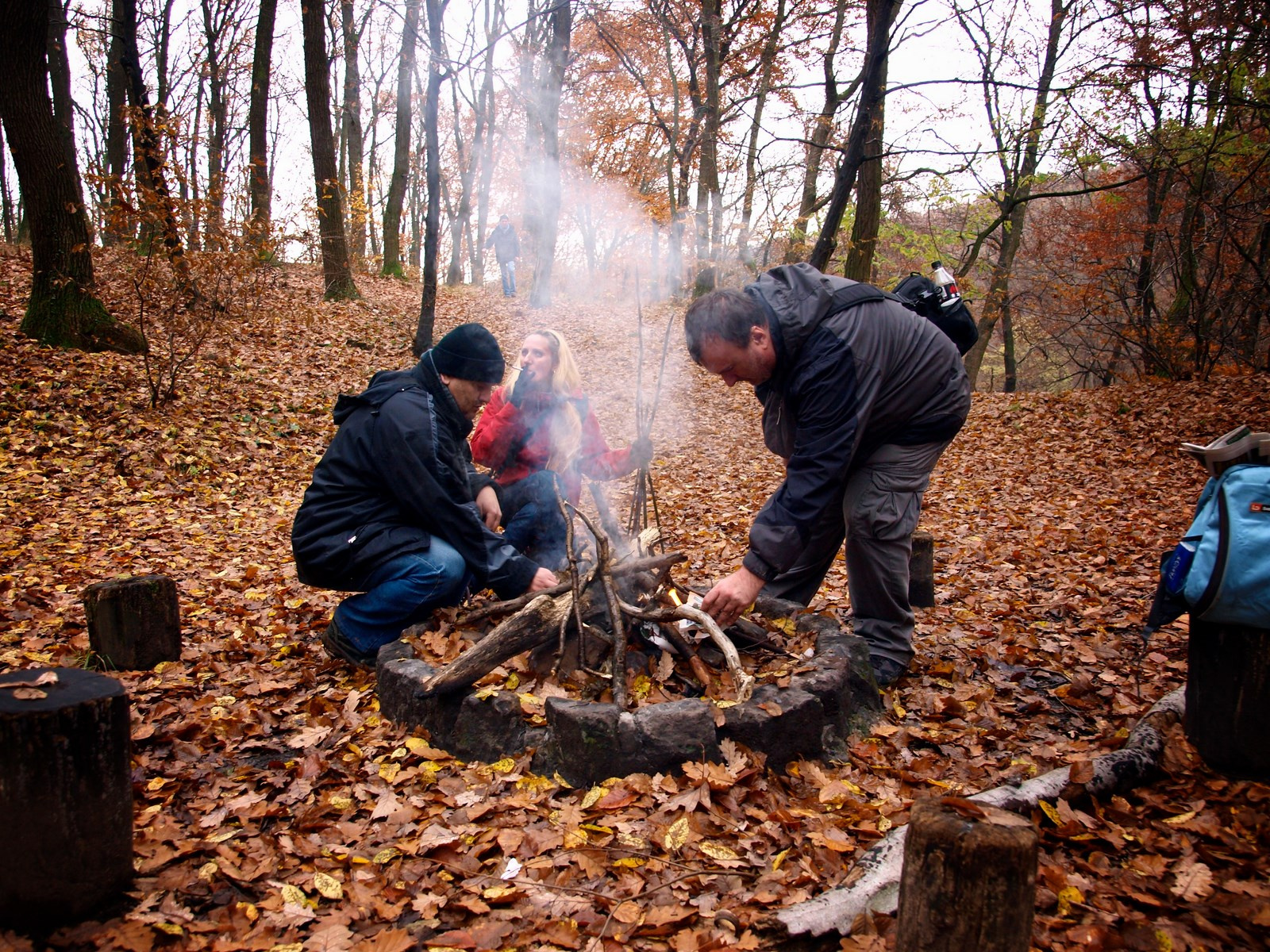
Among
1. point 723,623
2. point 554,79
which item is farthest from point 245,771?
point 554,79

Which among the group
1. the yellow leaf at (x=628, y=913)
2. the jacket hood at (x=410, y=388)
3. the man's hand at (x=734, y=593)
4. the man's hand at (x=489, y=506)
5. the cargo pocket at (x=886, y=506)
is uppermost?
the jacket hood at (x=410, y=388)

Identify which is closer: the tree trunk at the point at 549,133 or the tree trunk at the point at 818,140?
the tree trunk at the point at 818,140

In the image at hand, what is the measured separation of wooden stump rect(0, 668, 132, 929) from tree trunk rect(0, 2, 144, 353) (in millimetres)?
8309

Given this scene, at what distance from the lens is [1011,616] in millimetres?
4656

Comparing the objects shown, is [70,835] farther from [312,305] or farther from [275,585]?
[312,305]

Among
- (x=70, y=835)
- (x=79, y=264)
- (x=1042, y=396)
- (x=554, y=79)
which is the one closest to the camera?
(x=70, y=835)

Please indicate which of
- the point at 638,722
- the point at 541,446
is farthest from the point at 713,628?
the point at 541,446

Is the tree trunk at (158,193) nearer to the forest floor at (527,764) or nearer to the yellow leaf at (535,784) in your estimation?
the forest floor at (527,764)

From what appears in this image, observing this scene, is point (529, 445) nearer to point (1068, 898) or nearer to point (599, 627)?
point (599, 627)

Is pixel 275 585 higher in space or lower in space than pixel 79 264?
lower

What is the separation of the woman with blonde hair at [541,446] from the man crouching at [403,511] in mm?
1183

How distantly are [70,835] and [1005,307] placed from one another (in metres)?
18.0

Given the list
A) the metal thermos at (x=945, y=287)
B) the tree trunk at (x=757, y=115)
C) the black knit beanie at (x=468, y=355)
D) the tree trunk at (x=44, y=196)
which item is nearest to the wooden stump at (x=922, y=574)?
the metal thermos at (x=945, y=287)

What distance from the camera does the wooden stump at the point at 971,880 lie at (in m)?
1.55
